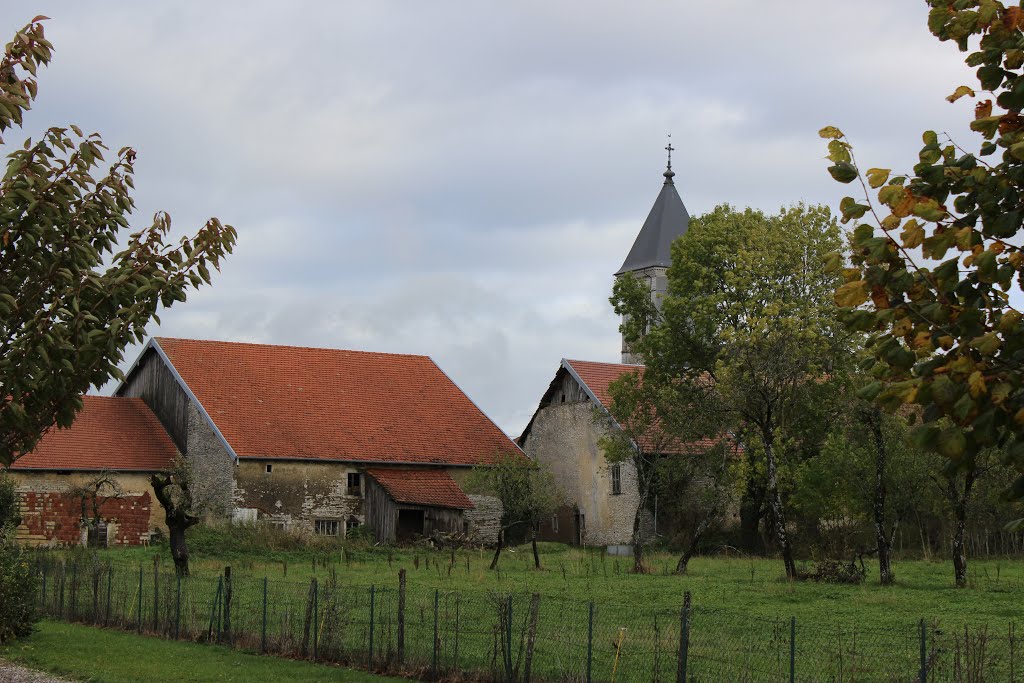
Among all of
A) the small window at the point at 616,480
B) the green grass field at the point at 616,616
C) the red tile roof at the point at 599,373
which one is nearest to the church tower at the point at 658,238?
the red tile roof at the point at 599,373

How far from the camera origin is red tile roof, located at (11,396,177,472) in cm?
4269

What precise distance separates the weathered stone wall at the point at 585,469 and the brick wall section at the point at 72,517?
1677 centimetres

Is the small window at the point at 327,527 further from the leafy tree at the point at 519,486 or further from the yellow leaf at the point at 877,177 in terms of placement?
the yellow leaf at the point at 877,177

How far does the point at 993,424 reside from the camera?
5363 mm

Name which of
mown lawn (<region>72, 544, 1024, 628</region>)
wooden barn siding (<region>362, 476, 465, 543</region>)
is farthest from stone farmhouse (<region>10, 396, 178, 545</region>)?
wooden barn siding (<region>362, 476, 465, 543</region>)

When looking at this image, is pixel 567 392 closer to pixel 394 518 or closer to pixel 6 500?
pixel 394 518

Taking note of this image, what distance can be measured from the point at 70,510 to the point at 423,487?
41.4 feet

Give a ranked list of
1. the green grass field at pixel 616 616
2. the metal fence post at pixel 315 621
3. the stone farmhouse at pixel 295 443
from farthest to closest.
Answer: the stone farmhouse at pixel 295 443, the metal fence post at pixel 315 621, the green grass field at pixel 616 616

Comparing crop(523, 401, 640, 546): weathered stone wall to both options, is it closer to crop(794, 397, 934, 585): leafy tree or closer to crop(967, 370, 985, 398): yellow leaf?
crop(794, 397, 934, 585): leafy tree

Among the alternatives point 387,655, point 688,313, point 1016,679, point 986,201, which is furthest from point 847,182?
point 688,313

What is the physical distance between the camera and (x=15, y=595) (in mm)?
20594

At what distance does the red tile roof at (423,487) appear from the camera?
4459 centimetres

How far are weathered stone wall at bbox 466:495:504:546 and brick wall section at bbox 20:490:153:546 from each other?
12.2m

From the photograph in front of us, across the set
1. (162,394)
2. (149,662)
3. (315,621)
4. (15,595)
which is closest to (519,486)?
(162,394)
